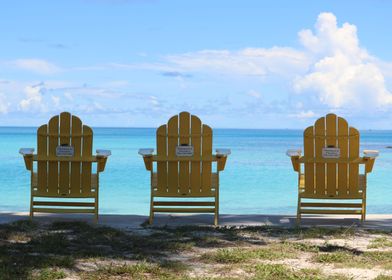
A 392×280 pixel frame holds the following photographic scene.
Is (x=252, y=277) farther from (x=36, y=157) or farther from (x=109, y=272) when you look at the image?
(x=36, y=157)

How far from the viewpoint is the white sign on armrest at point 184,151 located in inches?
267

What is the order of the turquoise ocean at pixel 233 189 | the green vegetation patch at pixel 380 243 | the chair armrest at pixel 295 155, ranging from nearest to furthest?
the green vegetation patch at pixel 380 243 → the chair armrest at pixel 295 155 → the turquoise ocean at pixel 233 189

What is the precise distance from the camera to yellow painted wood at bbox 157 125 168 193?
677 centimetres

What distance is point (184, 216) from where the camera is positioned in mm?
7133

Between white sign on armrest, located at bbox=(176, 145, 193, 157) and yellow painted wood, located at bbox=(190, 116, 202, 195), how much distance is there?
51 millimetres

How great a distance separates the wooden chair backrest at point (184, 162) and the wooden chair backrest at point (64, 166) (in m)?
0.75

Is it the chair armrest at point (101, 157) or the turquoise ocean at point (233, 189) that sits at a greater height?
the chair armrest at point (101, 157)

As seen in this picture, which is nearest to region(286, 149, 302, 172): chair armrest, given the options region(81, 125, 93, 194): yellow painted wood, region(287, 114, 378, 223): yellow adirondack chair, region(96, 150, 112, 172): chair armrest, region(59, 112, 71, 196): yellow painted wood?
region(287, 114, 378, 223): yellow adirondack chair

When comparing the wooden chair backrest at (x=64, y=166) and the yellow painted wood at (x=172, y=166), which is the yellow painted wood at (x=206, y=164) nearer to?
the yellow painted wood at (x=172, y=166)

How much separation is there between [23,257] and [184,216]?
8.05 ft

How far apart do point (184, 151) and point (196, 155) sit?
126mm

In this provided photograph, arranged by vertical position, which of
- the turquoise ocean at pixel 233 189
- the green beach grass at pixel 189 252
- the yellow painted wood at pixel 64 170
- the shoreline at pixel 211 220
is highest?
the yellow painted wood at pixel 64 170

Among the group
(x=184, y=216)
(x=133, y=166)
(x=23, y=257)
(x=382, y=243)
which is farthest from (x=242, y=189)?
(x=23, y=257)

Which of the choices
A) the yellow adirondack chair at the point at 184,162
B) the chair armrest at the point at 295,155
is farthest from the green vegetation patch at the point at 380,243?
the yellow adirondack chair at the point at 184,162
